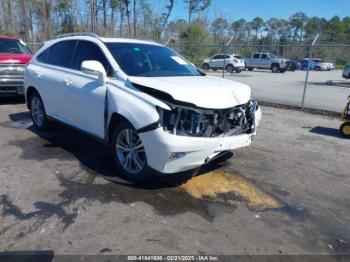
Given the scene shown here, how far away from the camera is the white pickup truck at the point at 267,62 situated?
34.7m

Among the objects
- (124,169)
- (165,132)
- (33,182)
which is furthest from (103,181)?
(165,132)

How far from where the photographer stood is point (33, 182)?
4.47m

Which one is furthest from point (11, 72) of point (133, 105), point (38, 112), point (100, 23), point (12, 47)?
point (100, 23)

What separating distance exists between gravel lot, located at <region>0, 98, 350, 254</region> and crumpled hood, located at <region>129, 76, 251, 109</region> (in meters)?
1.09

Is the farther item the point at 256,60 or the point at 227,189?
the point at 256,60

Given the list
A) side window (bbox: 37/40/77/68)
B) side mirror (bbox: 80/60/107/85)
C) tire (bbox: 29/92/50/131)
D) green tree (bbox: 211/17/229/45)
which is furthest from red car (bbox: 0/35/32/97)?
green tree (bbox: 211/17/229/45)

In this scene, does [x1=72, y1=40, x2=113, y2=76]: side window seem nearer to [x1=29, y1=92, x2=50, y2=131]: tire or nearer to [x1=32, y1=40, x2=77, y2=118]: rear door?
[x1=32, y1=40, x2=77, y2=118]: rear door

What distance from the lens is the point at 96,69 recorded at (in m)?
4.56

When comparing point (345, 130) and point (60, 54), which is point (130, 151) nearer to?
point (60, 54)

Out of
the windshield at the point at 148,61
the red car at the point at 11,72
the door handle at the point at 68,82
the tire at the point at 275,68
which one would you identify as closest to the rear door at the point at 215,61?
the tire at the point at 275,68

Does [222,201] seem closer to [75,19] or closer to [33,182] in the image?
[33,182]

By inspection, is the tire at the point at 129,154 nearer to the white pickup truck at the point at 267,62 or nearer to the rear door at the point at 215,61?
the rear door at the point at 215,61

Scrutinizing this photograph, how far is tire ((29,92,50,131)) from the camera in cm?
658

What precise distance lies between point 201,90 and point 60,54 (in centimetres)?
312
